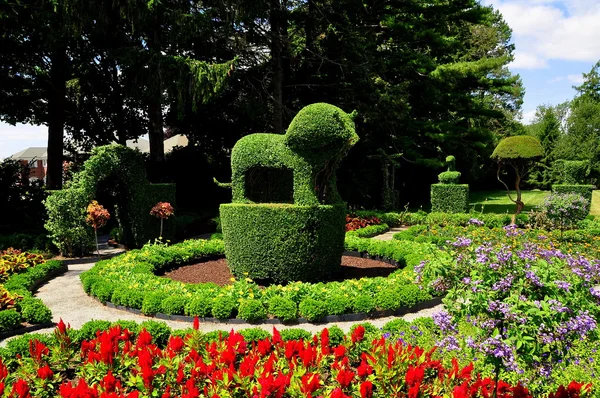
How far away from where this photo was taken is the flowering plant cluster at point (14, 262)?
9511 mm

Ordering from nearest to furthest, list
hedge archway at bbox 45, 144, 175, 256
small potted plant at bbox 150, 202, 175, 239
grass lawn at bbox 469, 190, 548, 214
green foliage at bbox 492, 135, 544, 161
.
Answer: hedge archway at bbox 45, 144, 175, 256, small potted plant at bbox 150, 202, 175, 239, green foliage at bbox 492, 135, 544, 161, grass lawn at bbox 469, 190, 548, 214

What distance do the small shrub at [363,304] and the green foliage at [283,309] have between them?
0.96 m

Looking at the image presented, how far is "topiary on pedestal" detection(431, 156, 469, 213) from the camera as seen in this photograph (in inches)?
779

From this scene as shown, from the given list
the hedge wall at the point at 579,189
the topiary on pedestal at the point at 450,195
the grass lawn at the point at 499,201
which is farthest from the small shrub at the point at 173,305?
the grass lawn at the point at 499,201

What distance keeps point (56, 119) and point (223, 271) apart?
43.5 ft

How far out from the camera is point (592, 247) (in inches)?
475

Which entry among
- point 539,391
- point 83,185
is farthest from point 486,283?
point 83,185

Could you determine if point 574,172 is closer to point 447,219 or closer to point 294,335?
point 447,219

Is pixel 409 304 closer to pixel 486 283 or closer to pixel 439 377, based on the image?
pixel 439 377

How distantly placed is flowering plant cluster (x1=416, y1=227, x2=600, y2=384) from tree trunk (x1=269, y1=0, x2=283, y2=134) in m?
16.6

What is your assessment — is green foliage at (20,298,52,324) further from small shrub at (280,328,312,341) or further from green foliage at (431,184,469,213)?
green foliage at (431,184,469,213)

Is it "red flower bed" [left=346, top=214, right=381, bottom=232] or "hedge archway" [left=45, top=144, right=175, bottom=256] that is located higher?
"hedge archway" [left=45, top=144, right=175, bottom=256]

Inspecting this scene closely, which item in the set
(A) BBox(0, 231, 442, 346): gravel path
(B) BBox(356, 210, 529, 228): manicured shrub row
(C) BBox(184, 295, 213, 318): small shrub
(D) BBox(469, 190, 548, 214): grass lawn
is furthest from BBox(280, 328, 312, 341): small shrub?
(D) BBox(469, 190, 548, 214): grass lawn

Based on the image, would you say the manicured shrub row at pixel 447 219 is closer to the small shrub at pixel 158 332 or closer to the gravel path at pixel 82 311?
the gravel path at pixel 82 311
